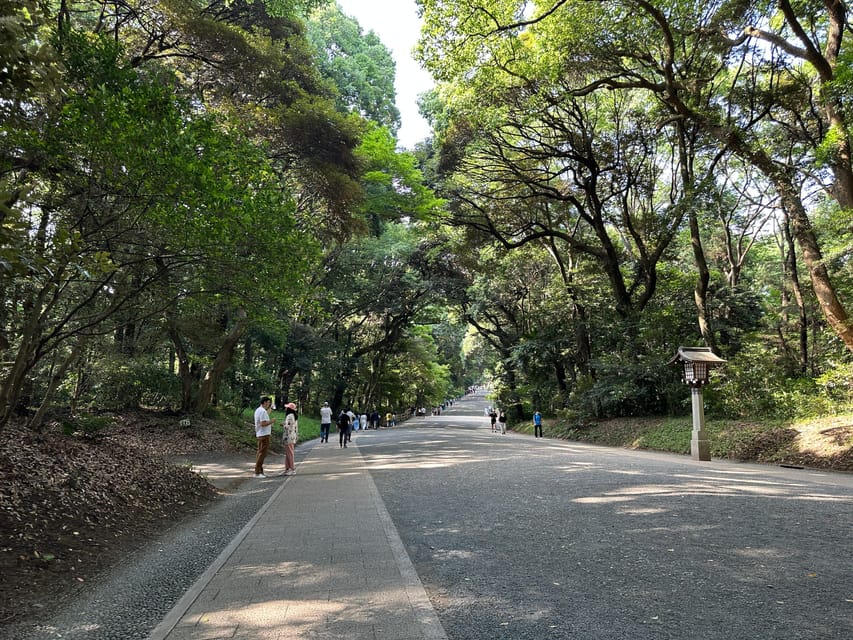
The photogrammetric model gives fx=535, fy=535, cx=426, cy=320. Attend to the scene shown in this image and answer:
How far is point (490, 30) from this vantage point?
1331 centimetres

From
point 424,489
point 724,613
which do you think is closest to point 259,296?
point 424,489

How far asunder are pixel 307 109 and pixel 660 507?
1178 cm

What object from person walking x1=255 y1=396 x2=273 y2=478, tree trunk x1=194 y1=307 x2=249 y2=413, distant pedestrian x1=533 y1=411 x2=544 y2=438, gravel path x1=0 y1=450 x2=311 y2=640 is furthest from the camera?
distant pedestrian x1=533 y1=411 x2=544 y2=438

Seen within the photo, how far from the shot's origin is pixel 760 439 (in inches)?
563

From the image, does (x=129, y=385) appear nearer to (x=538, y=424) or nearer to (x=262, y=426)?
(x=262, y=426)

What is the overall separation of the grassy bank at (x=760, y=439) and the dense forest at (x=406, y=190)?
0.95 meters

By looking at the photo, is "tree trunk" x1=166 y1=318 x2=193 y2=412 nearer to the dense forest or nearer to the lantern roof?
the dense forest

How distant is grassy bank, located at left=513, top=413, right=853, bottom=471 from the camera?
40.2ft

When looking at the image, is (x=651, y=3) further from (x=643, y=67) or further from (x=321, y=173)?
(x=321, y=173)

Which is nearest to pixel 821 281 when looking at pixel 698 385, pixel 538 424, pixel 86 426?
pixel 698 385

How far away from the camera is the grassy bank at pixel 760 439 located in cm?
1227

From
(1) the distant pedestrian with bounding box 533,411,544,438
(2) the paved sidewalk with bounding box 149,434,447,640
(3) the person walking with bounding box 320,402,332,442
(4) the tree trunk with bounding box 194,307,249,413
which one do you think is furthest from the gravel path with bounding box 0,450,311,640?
(1) the distant pedestrian with bounding box 533,411,544,438

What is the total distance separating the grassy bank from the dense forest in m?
0.95

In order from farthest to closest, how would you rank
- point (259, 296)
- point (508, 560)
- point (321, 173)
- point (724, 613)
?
point (321, 173) < point (259, 296) < point (508, 560) < point (724, 613)
